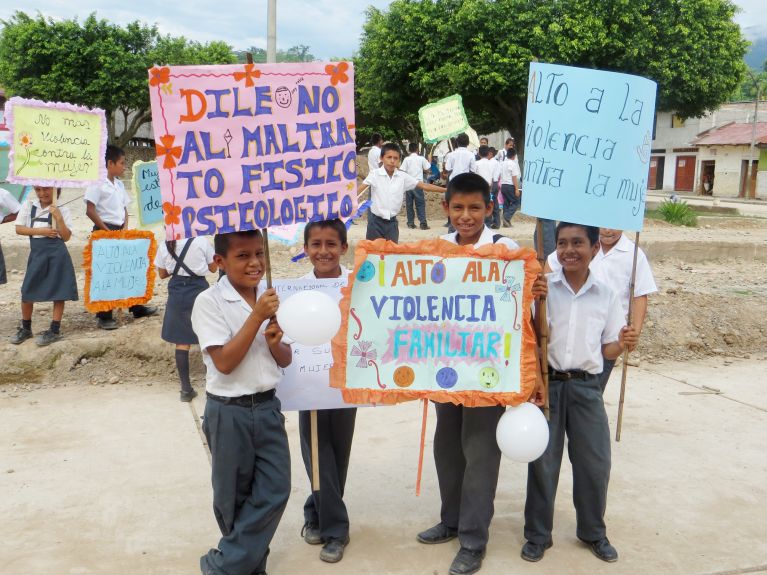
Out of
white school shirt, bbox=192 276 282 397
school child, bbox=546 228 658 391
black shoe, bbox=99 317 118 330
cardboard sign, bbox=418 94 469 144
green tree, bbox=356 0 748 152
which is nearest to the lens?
white school shirt, bbox=192 276 282 397

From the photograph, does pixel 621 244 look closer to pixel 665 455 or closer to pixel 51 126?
pixel 665 455

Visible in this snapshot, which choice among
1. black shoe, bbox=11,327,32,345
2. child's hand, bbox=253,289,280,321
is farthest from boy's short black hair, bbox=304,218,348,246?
black shoe, bbox=11,327,32,345

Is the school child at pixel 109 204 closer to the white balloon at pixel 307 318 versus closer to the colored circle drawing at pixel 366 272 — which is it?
the colored circle drawing at pixel 366 272

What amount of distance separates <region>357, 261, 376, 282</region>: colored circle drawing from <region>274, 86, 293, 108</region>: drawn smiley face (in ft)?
2.37

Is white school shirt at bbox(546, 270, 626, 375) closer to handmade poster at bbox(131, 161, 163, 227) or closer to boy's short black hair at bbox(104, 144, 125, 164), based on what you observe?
handmade poster at bbox(131, 161, 163, 227)

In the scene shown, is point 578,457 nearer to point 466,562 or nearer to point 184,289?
point 466,562

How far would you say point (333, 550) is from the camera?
3.25 meters

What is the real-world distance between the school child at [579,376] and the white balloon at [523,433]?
261 millimetres

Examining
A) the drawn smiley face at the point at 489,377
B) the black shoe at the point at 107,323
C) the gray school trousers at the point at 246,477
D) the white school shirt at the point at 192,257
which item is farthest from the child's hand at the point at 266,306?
the black shoe at the point at 107,323

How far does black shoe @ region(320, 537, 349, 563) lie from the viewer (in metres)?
3.22

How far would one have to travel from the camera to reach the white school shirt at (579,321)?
315 centimetres

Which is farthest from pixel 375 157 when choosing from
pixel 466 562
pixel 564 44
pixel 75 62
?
pixel 75 62

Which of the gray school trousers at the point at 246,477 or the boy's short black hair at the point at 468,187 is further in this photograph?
the boy's short black hair at the point at 468,187

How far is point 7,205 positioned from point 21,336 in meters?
1.19
